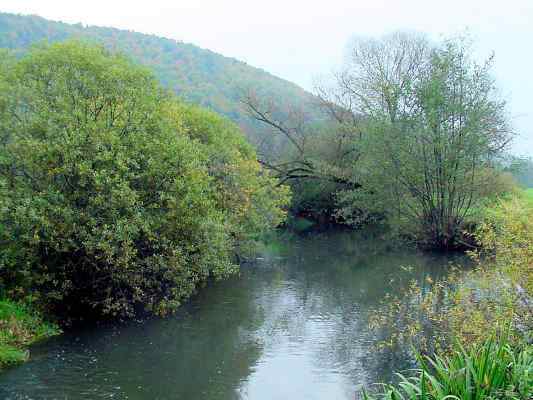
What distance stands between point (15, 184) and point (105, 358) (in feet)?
19.7

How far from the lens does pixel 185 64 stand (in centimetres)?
9650

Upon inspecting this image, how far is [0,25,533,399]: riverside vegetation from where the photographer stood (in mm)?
12448

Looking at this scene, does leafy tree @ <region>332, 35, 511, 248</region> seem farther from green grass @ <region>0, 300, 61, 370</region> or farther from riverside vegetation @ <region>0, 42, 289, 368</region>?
green grass @ <region>0, 300, 61, 370</region>

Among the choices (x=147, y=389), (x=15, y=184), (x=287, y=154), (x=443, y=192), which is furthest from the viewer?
(x=287, y=154)

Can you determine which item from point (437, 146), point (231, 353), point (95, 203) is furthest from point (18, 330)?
point (437, 146)

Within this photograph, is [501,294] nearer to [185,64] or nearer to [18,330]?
[18,330]

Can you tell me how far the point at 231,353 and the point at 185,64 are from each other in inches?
3379

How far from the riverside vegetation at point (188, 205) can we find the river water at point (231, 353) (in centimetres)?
98

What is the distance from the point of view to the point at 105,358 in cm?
1511

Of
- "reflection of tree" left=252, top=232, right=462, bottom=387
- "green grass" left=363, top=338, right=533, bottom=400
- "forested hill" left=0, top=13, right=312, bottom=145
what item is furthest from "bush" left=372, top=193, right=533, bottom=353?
"forested hill" left=0, top=13, right=312, bottom=145

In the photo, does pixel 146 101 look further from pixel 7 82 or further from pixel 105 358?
pixel 105 358

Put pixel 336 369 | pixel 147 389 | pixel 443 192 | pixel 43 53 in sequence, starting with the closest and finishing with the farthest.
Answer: pixel 147 389
pixel 336 369
pixel 43 53
pixel 443 192

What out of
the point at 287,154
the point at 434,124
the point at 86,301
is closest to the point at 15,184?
the point at 86,301

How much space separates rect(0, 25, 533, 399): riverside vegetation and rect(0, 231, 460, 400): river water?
984mm
